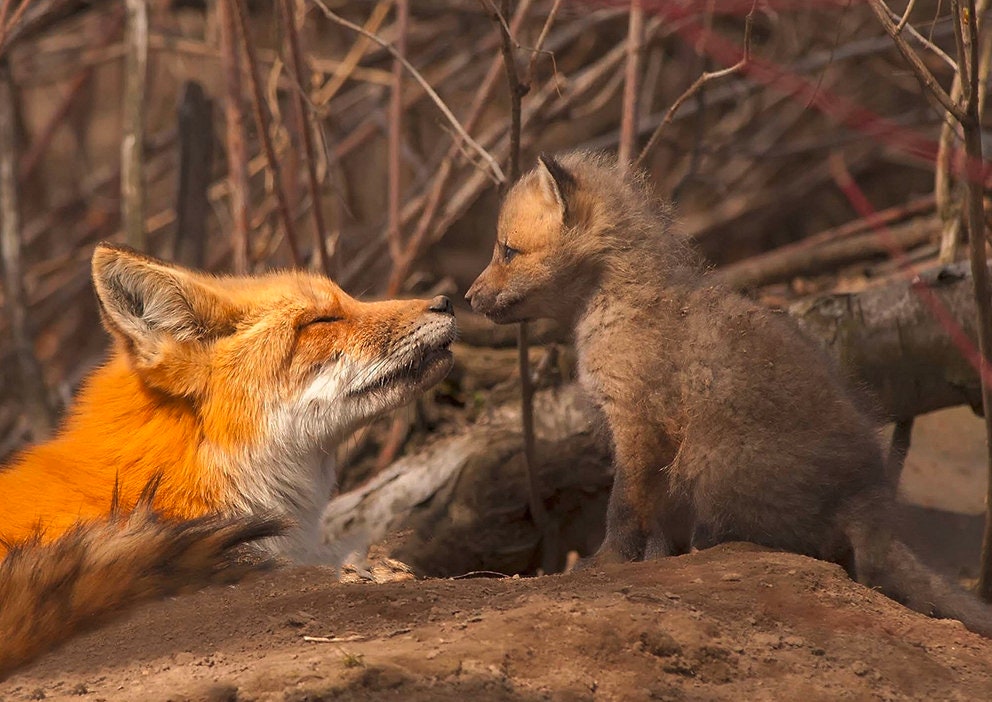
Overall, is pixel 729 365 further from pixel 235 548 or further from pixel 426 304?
pixel 235 548

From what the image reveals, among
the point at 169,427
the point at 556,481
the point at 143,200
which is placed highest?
the point at 143,200

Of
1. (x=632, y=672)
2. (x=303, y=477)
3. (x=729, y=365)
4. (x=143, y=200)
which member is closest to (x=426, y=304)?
(x=303, y=477)

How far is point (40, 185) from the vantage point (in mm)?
10617

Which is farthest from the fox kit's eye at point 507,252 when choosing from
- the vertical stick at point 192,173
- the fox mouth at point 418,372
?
the vertical stick at point 192,173

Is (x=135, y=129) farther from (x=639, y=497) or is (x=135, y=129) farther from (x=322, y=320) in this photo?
(x=639, y=497)

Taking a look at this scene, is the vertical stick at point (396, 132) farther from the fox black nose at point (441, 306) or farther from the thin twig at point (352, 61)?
the fox black nose at point (441, 306)

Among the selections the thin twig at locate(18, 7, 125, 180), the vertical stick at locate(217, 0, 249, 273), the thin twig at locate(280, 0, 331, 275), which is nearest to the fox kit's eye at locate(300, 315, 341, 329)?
the thin twig at locate(280, 0, 331, 275)

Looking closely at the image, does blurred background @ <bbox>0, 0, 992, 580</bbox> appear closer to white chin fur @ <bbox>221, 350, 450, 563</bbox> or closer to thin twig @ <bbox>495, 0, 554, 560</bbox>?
thin twig @ <bbox>495, 0, 554, 560</bbox>

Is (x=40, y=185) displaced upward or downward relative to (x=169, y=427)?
upward

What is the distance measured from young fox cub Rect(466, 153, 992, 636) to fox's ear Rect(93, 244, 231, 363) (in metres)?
1.24

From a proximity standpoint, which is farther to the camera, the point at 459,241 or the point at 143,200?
the point at 459,241

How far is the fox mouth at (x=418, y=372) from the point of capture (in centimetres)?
414

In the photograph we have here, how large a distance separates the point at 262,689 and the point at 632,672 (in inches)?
36.1

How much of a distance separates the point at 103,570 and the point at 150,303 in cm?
122
